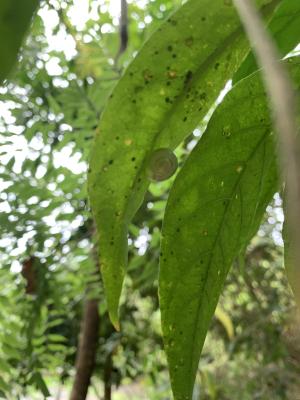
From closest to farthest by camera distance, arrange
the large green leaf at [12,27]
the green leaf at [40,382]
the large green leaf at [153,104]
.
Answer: the large green leaf at [12,27] < the large green leaf at [153,104] < the green leaf at [40,382]

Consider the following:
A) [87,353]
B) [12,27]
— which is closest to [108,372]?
[87,353]

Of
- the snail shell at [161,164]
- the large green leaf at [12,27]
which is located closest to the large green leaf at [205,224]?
the snail shell at [161,164]

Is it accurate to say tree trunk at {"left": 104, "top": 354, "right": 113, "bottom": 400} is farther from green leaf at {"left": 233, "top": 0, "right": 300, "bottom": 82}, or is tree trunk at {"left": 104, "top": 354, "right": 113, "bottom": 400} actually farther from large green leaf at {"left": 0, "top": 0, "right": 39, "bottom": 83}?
large green leaf at {"left": 0, "top": 0, "right": 39, "bottom": 83}

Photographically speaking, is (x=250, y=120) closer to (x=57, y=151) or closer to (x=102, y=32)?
(x=57, y=151)

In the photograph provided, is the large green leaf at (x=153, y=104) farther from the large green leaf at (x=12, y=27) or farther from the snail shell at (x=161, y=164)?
the large green leaf at (x=12, y=27)

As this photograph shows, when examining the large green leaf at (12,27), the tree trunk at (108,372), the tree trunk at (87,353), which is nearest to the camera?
the large green leaf at (12,27)

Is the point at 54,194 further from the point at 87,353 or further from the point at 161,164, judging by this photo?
the point at 161,164

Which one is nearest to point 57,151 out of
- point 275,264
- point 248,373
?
point 275,264
